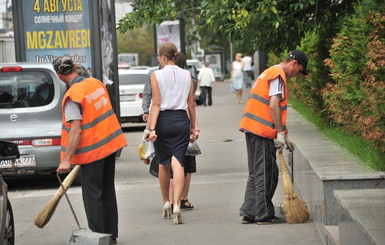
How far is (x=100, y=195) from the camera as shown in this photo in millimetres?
7453

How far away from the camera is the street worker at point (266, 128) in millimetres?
8227

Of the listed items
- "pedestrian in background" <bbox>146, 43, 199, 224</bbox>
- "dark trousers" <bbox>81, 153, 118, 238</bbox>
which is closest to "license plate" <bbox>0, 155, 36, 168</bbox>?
"pedestrian in background" <bbox>146, 43, 199, 224</bbox>

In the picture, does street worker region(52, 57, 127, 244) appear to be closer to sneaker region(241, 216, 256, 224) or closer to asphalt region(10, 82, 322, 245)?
asphalt region(10, 82, 322, 245)

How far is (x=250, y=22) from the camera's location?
38.9 ft

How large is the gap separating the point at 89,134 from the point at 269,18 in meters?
5.12

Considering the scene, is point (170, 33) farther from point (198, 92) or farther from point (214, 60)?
point (214, 60)

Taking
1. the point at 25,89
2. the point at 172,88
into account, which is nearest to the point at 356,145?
the point at 172,88

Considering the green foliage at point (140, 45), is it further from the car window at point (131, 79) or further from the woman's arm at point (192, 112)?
the woman's arm at point (192, 112)

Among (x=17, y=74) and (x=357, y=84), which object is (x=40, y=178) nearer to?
(x=17, y=74)

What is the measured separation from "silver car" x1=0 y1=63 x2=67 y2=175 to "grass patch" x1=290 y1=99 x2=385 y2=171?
3520mm

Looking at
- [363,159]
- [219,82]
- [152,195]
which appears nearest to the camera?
[363,159]

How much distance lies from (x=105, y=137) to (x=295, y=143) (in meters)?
3.41

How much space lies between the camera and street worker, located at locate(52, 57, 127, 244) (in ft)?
23.8

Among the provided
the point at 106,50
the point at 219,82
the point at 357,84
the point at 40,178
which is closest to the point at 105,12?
the point at 106,50
